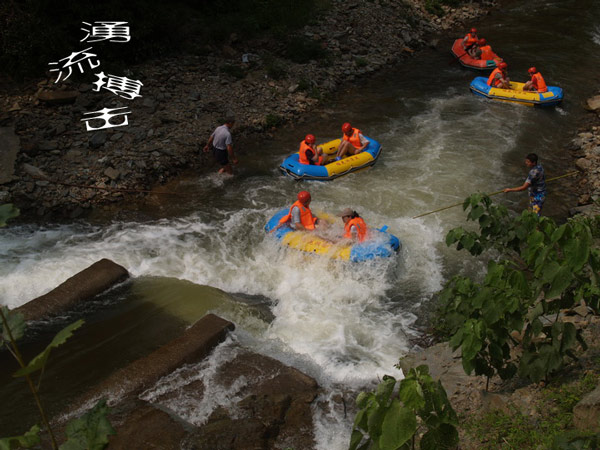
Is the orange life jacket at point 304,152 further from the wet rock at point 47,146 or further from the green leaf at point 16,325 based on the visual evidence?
the green leaf at point 16,325

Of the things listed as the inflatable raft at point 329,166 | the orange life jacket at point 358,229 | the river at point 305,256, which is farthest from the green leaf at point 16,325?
the inflatable raft at point 329,166

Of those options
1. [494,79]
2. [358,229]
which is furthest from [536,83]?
[358,229]

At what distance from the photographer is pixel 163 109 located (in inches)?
523

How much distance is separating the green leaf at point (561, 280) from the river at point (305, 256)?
2994 millimetres

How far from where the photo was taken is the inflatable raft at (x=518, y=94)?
48.4 ft

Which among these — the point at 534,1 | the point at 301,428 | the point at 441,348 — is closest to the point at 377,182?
the point at 441,348

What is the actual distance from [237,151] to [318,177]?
2.22 meters

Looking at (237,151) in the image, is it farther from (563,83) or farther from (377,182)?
(563,83)

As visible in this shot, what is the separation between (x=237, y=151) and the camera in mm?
12938

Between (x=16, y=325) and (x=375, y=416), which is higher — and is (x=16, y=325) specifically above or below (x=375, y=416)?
above

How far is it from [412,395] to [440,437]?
0.59 meters

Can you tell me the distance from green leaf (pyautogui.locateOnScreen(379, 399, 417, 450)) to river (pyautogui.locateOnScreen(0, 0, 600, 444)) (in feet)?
10.00

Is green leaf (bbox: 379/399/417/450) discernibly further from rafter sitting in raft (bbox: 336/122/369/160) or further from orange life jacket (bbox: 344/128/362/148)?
orange life jacket (bbox: 344/128/362/148)

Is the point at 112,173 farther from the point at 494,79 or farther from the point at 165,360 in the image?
the point at 494,79
